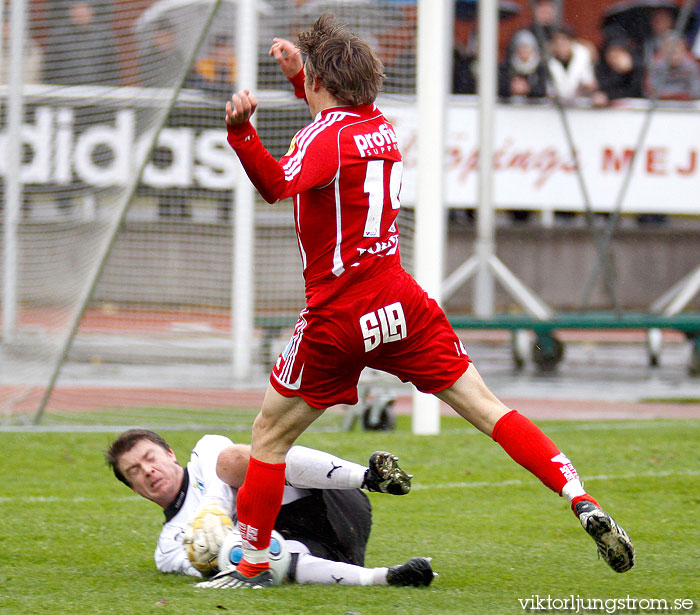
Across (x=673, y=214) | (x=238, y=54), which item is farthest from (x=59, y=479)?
(x=673, y=214)

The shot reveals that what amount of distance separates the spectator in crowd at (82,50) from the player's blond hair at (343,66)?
5.98 metres

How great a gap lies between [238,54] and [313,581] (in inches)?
274

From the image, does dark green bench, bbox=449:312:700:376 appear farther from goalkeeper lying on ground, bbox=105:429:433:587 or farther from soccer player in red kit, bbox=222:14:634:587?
soccer player in red kit, bbox=222:14:634:587

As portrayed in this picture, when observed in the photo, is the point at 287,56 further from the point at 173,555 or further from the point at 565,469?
the point at 173,555

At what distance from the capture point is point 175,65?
8.95 meters

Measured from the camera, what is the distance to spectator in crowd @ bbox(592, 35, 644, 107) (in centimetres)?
1328

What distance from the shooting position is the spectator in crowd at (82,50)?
10.0 metres

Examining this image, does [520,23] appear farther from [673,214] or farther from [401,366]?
[401,366]

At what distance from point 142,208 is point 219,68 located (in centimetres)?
145

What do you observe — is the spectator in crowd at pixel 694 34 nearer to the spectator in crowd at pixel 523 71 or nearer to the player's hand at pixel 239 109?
the spectator in crowd at pixel 523 71

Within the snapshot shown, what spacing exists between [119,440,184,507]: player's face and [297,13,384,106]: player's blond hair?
160cm

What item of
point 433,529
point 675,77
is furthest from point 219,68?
point 433,529

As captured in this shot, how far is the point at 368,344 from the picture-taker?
4.18m

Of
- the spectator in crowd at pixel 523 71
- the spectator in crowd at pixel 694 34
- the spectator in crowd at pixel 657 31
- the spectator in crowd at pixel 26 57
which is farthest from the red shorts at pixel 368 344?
the spectator in crowd at pixel 694 34
